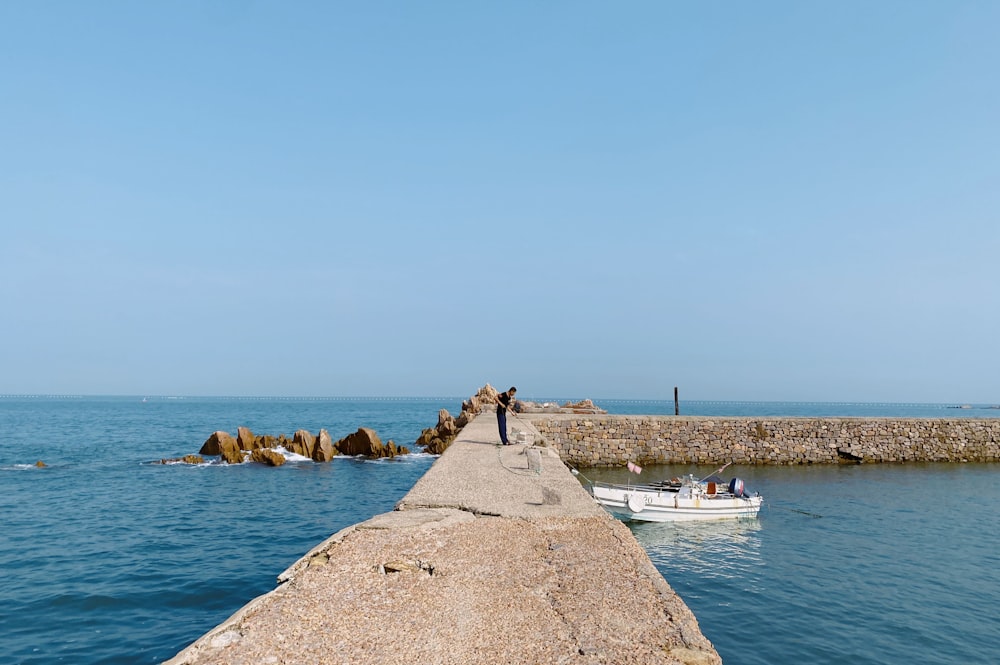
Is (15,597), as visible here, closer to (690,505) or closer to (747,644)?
(747,644)

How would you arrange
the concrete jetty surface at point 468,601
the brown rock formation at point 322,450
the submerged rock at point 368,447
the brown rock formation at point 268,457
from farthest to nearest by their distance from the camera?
the submerged rock at point 368,447, the brown rock formation at point 322,450, the brown rock formation at point 268,457, the concrete jetty surface at point 468,601

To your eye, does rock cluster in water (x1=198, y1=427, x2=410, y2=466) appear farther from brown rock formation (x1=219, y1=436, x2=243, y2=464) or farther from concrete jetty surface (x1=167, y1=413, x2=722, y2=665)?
concrete jetty surface (x1=167, y1=413, x2=722, y2=665)

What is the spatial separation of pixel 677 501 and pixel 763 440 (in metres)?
15.1

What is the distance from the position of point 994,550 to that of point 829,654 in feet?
34.8

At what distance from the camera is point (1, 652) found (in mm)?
9438

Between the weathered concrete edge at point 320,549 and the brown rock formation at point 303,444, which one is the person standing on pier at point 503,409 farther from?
the brown rock formation at point 303,444

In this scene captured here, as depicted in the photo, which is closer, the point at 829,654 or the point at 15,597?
the point at 829,654

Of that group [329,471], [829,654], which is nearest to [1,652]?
[829,654]

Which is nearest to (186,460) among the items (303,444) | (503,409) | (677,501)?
(303,444)

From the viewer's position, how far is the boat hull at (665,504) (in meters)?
18.5

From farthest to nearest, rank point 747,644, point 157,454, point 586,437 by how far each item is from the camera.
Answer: point 157,454, point 586,437, point 747,644

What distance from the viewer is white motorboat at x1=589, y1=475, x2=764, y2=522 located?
18.5 meters

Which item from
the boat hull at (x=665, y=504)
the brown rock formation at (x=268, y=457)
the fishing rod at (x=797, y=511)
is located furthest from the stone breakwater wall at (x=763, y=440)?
the brown rock formation at (x=268, y=457)

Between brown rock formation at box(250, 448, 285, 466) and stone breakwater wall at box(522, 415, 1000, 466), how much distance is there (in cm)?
1438
